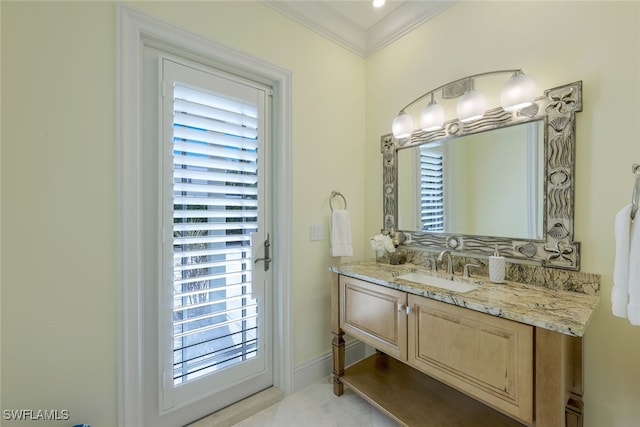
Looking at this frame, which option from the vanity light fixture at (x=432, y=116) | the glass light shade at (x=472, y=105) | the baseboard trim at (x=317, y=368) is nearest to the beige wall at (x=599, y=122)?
the glass light shade at (x=472, y=105)

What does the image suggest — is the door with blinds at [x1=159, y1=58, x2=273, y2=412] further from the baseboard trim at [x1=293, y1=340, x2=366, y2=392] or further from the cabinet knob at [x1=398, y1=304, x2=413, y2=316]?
the cabinet knob at [x1=398, y1=304, x2=413, y2=316]

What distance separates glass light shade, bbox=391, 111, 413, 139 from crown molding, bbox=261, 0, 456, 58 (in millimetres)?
696

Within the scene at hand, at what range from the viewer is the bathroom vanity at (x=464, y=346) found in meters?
0.98

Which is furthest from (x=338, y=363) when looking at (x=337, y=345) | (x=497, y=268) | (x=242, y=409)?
(x=497, y=268)

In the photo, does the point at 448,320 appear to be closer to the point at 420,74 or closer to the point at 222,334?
the point at 222,334

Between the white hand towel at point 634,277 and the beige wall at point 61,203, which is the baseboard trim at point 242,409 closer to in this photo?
the beige wall at point 61,203

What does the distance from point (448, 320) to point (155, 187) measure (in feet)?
5.35

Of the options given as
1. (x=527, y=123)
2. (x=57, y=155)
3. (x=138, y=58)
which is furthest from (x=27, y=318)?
(x=527, y=123)

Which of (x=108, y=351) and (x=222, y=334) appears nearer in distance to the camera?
(x=108, y=351)

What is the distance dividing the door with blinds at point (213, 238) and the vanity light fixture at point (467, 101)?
101cm

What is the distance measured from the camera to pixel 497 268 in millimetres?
1466

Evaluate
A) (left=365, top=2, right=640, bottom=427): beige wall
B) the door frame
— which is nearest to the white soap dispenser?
(left=365, top=2, right=640, bottom=427): beige wall

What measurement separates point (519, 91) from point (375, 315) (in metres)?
1.42

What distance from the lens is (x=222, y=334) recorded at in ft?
5.45
